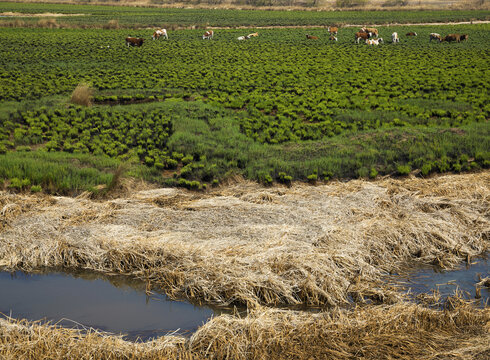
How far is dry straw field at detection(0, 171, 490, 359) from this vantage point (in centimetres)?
614

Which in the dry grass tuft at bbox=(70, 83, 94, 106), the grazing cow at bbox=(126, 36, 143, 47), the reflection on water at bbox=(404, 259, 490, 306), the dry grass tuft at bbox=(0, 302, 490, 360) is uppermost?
the grazing cow at bbox=(126, 36, 143, 47)

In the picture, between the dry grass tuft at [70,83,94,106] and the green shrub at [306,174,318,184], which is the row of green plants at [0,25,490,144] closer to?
the dry grass tuft at [70,83,94,106]

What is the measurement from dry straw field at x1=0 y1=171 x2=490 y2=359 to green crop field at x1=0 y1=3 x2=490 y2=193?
115cm

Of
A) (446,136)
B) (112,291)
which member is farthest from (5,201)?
(446,136)

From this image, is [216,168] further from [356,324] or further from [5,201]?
[356,324]

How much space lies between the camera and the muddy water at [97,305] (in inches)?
270

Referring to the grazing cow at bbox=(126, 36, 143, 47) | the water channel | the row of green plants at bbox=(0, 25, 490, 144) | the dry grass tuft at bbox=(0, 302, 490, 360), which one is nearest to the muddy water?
the water channel

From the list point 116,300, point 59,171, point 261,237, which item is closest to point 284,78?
point 59,171

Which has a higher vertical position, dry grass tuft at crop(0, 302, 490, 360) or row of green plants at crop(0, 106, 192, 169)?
row of green plants at crop(0, 106, 192, 169)

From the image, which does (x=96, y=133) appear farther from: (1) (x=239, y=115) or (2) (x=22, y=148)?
(1) (x=239, y=115)

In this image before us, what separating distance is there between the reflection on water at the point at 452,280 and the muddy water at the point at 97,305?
3348 mm

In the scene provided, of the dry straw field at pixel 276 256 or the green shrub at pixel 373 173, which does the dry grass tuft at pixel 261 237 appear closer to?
the dry straw field at pixel 276 256

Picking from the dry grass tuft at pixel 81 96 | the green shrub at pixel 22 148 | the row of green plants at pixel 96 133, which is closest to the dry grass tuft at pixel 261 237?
the row of green plants at pixel 96 133

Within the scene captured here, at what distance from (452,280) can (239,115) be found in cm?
967
